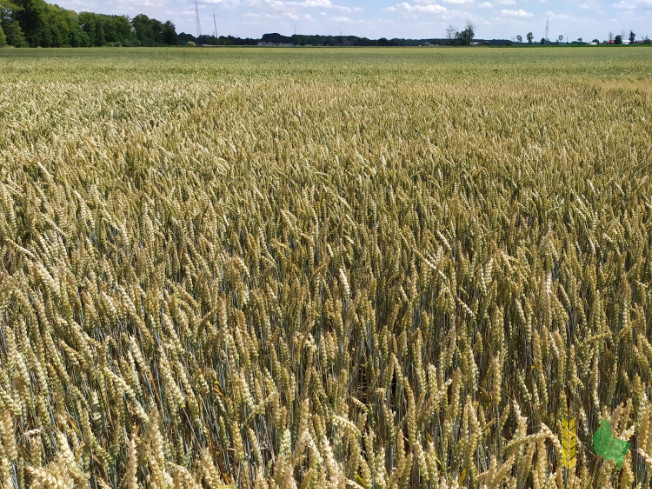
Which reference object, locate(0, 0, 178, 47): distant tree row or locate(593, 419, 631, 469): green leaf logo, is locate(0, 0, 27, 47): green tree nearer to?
locate(0, 0, 178, 47): distant tree row

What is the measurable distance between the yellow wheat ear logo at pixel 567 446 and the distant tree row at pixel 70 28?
8084cm

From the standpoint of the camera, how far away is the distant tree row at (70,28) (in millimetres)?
75125

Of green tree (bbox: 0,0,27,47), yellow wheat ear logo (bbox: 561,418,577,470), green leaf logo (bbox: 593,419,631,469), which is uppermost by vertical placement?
green tree (bbox: 0,0,27,47)

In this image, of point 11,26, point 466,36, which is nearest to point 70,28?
point 11,26

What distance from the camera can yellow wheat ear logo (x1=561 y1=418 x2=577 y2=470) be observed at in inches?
32.3

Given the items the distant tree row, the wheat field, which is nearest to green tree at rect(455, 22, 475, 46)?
the distant tree row

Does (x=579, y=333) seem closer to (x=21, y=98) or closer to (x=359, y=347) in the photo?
(x=359, y=347)

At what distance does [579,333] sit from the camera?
4.79ft

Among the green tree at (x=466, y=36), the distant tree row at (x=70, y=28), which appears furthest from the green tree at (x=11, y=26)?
the green tree at (x=466, y=36)

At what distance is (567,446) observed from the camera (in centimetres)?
85

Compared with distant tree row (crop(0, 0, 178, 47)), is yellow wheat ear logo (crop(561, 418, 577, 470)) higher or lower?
lower

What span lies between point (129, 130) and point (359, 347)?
4.14 metres

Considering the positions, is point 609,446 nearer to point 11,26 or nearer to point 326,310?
point 326,310

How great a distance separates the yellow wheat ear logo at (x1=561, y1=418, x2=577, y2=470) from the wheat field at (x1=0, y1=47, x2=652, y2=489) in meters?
0.02
